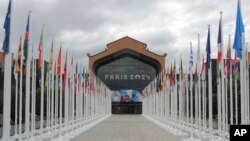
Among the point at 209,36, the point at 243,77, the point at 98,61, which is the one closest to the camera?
the point at 243,77

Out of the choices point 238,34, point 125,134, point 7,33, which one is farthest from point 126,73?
point 7,33

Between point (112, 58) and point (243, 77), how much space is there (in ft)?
277

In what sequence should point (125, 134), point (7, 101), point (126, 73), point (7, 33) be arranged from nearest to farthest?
1. point (7, 101)
2. point (7, 33)
3. point (125, 134)
4. point (126, 73)

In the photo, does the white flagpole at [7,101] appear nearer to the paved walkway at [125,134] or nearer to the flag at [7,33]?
the flag at [7,33]

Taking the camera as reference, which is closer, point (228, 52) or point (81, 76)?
point (228, 52)

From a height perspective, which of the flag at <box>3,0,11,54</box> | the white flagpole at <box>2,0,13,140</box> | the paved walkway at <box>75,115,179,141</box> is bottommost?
the paved walkway at <box>75,115,179,141</box>

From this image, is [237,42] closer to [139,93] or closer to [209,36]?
[209,36]

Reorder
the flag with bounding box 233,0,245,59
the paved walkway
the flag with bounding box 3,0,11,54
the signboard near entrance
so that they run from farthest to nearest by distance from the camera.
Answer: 1. the signboard near entrance
2. the paved walkway
3. the flag with bounding box 233,0,245,59
4. the flag with bounding box 3,0,11,54

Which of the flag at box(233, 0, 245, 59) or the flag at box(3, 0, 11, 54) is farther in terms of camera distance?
the flag at box(233, 0, 245, 59)

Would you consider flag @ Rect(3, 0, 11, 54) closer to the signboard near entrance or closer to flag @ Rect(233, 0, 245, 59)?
flag @ Rect(233, 0, 245, 59)

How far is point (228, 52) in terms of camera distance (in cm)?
2369

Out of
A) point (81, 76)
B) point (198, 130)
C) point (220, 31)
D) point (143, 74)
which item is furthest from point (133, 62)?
point (220, 31)

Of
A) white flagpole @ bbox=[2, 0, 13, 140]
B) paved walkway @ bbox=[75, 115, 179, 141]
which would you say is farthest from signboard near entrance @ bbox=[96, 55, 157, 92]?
white flagpole @ bbox=[2, 0, 13, 140]

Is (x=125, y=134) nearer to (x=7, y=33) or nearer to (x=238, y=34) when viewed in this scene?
(x=238, y=34)
